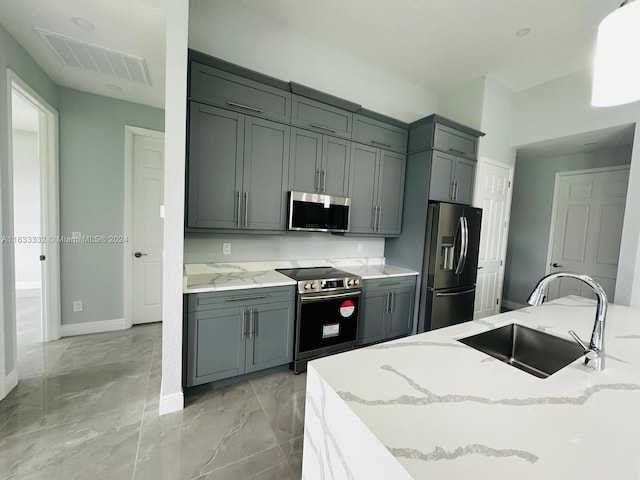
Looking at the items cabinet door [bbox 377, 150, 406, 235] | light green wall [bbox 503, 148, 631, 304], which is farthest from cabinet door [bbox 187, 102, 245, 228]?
light green wall [bbox 503, 148, 631, 304]

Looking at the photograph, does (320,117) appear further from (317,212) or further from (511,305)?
(511,305)

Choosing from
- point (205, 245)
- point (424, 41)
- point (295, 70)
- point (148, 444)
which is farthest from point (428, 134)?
point (148, 444)

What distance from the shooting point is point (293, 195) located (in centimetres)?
255

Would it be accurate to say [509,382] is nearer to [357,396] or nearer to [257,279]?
[357,396]

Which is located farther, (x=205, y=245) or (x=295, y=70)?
(x=295, y=70)

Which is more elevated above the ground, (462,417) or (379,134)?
(379,134)

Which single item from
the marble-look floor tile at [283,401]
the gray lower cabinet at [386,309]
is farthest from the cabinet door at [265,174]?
the marble-look floor tile at [283,401]

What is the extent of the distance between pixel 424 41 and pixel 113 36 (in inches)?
110

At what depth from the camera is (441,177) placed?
3.05 meters

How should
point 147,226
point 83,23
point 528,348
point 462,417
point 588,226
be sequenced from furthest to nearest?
point 588,226 < point 147,226 < point 83,23 < point 528,348 < point 462,417

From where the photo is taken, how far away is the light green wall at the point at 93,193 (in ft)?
9.20

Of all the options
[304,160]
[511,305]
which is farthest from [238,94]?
[511,305]

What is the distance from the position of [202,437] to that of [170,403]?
37cm

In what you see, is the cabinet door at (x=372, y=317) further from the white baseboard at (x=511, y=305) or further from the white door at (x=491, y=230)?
the white baseboard at (x=511, y=305)
